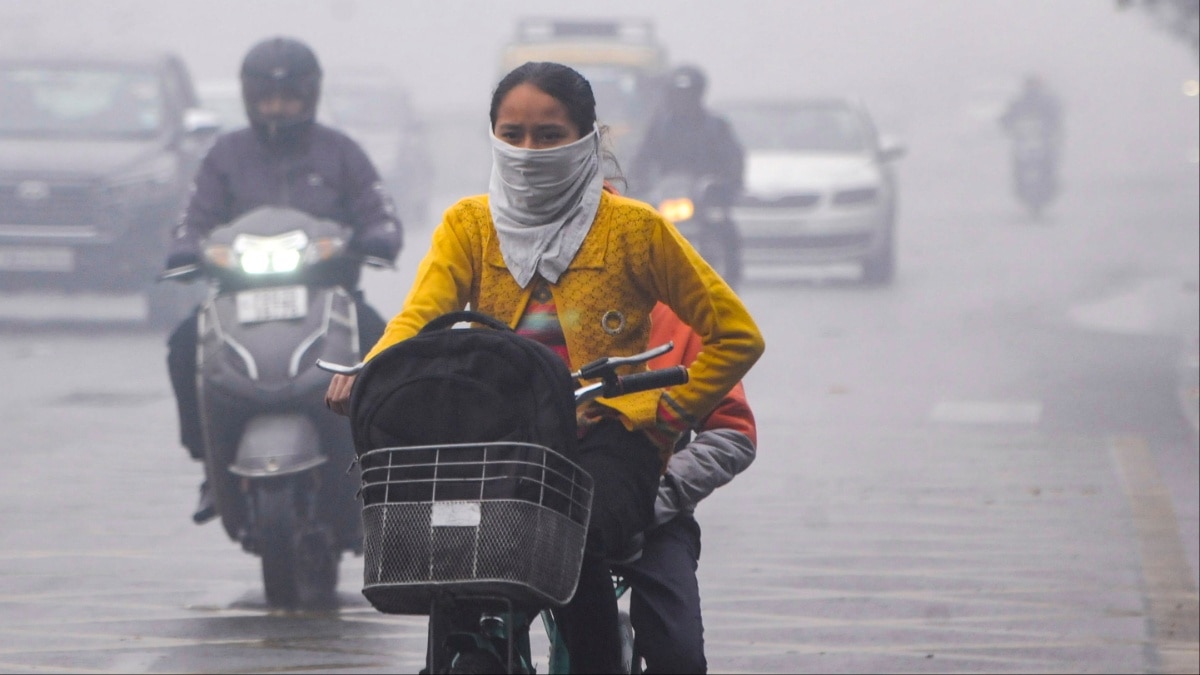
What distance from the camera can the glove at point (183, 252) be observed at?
6660mm

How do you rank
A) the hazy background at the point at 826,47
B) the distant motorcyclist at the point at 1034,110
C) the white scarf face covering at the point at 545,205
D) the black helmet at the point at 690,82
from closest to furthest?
the white scarf face covering at the point at 545,205
the black helmet at the point at 690,82
the distant motorcyclist at the point at 1034,110
the hazy background at the point at 826,47

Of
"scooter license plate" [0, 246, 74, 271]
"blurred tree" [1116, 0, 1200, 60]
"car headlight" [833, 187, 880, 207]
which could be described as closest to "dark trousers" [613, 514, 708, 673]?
"blurred tree" [1116, 0, 1200, 60]

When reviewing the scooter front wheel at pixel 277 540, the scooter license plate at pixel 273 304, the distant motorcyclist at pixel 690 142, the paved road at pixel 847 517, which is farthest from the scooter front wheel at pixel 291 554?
the distant motorcyclist at pixel 690 142

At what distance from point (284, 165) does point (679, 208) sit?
8894mm

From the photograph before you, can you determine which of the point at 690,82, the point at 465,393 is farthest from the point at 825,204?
the point at 465,393

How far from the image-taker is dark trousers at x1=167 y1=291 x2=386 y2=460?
6.71m

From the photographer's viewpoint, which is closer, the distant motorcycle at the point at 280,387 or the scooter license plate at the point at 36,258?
the distant motorcycle at the point at 280,387

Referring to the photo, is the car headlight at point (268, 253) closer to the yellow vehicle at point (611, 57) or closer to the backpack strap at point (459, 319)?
the backpack strap at point (459, 319)

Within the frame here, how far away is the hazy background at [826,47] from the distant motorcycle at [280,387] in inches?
1500

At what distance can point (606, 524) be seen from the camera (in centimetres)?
339

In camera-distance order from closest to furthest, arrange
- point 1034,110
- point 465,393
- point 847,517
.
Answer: point 465,393 < point 847,517 < point 1034,110

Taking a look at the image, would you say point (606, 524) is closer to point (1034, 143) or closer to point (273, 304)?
point (273, 304)

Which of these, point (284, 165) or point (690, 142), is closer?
point (284, 165)

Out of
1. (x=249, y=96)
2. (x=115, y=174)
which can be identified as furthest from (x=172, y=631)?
(x=115, y=174)
